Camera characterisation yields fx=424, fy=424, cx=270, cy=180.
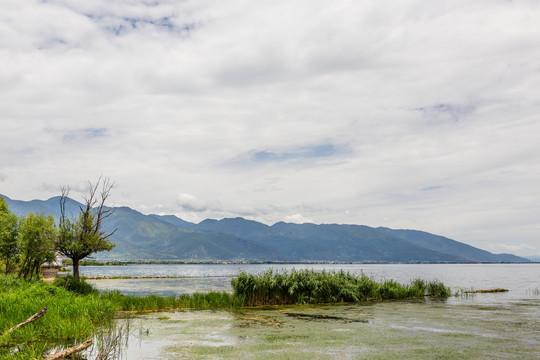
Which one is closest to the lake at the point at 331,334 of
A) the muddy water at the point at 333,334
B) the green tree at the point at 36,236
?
the muddy water at the point at 333,334

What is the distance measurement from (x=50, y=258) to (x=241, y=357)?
39597 millimetres

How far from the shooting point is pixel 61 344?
47.1 feet

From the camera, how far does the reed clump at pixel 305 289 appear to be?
28.9 m

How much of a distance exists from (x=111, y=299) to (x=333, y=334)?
16.0 m

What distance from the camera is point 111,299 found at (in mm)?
27219

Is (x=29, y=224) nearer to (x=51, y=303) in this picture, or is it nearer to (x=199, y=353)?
(x=51, y=303)

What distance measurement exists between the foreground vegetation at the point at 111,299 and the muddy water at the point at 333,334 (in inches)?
75.0

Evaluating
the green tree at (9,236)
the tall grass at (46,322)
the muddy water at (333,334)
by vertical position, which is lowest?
the muddy water at (333,334)

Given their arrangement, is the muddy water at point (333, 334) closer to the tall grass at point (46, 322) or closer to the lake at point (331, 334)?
the lake at point (331, 334)

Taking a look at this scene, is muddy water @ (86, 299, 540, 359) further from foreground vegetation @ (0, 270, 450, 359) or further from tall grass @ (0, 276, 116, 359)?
foreground vegetation @ (0, 270, 450, 359)

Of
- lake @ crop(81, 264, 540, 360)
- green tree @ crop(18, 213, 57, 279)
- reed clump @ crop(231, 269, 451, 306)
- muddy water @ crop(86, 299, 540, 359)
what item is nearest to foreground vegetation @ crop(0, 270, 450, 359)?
reed clump @ crop(231, 269, 451, 306)

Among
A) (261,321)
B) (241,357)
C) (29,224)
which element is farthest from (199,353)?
(29,224)

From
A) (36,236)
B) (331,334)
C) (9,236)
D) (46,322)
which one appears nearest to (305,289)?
(331,334)

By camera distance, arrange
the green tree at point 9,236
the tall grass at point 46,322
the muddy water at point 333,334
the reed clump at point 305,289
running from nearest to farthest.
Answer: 1. the tall grass at point 46,322
2. the muddy water at point 333,334
3. the reed clump at point 305,289
4. the green tree at point 9,236
